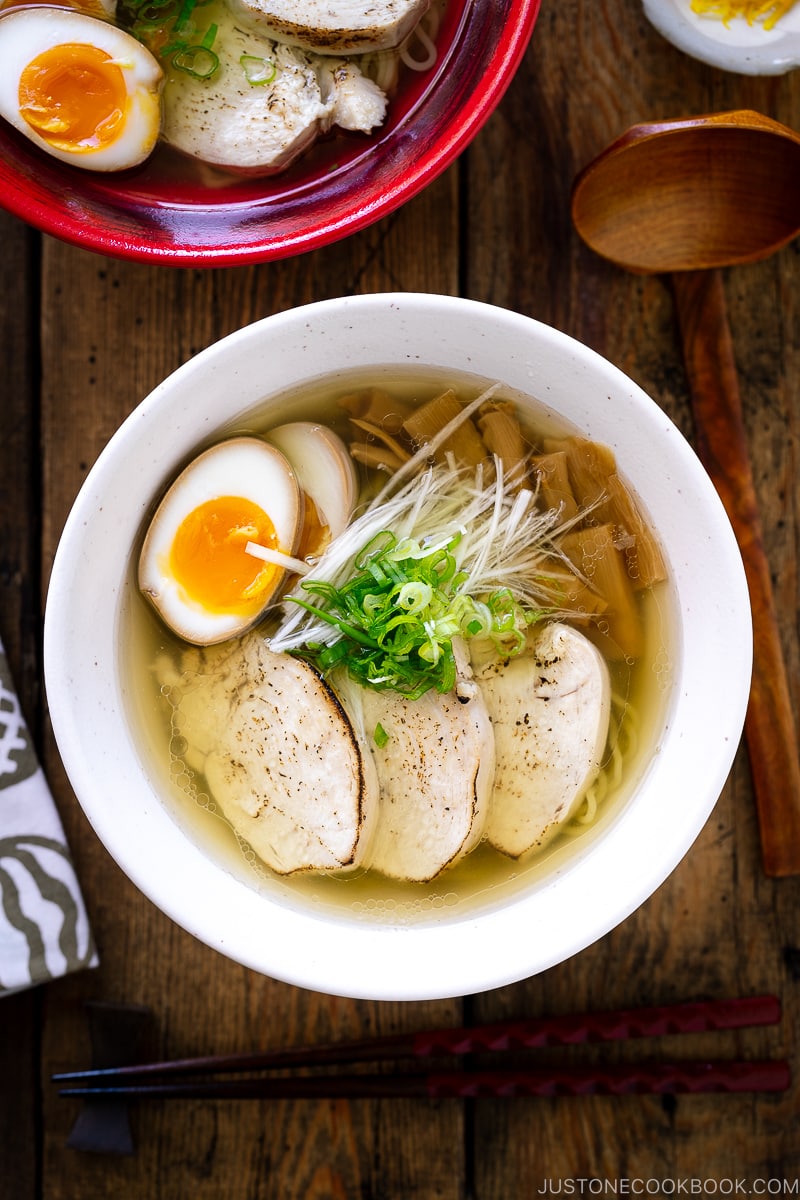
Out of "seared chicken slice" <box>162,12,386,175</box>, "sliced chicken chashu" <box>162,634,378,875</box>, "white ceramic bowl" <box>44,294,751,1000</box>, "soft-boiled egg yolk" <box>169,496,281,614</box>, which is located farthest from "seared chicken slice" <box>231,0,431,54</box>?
"sliced chicken chashu" <box>162,634,378,875</box>

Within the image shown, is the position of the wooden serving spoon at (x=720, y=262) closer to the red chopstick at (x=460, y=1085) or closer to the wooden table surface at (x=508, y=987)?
the wooden table surface at (x=508, y=987)

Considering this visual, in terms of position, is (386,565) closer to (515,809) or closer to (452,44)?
(515,809)

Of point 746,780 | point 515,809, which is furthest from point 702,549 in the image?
point 746,780

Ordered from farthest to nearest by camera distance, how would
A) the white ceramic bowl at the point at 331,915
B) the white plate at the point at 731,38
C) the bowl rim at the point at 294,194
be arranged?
the white plate at the point at 731,38 → the bowl rim at the point at 294,194 → the white ceramic bowl at the point at 331,915

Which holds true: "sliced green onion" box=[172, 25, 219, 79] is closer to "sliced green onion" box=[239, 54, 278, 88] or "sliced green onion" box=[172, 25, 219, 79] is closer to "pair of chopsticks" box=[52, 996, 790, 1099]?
"sliced green onion" box=[239, 54, 278, 88]

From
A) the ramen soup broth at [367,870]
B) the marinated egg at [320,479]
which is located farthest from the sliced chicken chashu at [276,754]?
the marinated egg at [320,479]

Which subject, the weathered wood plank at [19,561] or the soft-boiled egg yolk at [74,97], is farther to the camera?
the weathered wood plank at [19,561]
